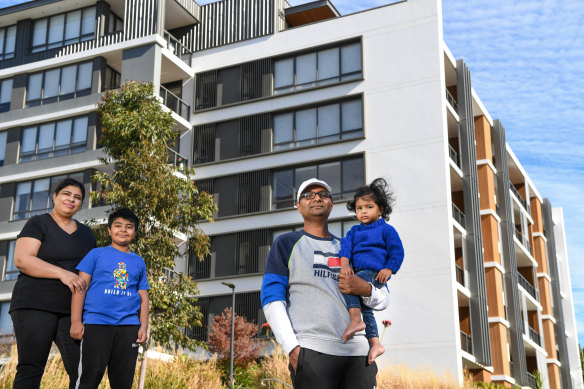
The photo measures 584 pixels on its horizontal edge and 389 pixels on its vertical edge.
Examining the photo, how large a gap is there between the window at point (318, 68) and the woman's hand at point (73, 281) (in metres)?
31.5

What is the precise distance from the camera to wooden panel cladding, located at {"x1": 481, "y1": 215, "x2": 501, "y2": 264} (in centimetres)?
3941

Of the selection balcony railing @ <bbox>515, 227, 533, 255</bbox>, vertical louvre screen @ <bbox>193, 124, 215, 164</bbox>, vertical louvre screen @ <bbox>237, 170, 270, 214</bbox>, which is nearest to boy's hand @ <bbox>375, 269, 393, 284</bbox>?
vertical louvre screen @ <bbox>237, 170, 270, 214</bbox>

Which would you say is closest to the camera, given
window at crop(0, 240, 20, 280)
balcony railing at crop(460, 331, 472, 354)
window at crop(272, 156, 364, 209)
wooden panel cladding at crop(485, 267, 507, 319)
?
balcony railing at crop(460, 331, 472, 354)

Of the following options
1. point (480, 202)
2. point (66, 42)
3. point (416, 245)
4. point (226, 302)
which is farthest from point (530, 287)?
point (66, 42)

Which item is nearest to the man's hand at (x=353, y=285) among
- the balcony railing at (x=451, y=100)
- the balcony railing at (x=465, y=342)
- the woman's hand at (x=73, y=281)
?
the woman's hand at (x=73, y=281)

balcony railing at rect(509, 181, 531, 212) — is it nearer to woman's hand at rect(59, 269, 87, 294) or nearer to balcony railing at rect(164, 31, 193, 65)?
balcony railing at rect(164, 31, 193, 65)

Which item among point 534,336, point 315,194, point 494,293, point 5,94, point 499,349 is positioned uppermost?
point 5,94

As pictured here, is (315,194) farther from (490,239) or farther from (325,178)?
(490,239)

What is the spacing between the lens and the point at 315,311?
503 cm

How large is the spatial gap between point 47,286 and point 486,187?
37111mm

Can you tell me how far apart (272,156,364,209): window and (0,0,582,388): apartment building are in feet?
0.25

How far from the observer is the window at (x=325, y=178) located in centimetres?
3569

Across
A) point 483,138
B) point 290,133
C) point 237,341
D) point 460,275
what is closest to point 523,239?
point 483,138

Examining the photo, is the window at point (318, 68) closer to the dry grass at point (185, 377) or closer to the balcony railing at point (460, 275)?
the balcony railing at point (460, 275)
